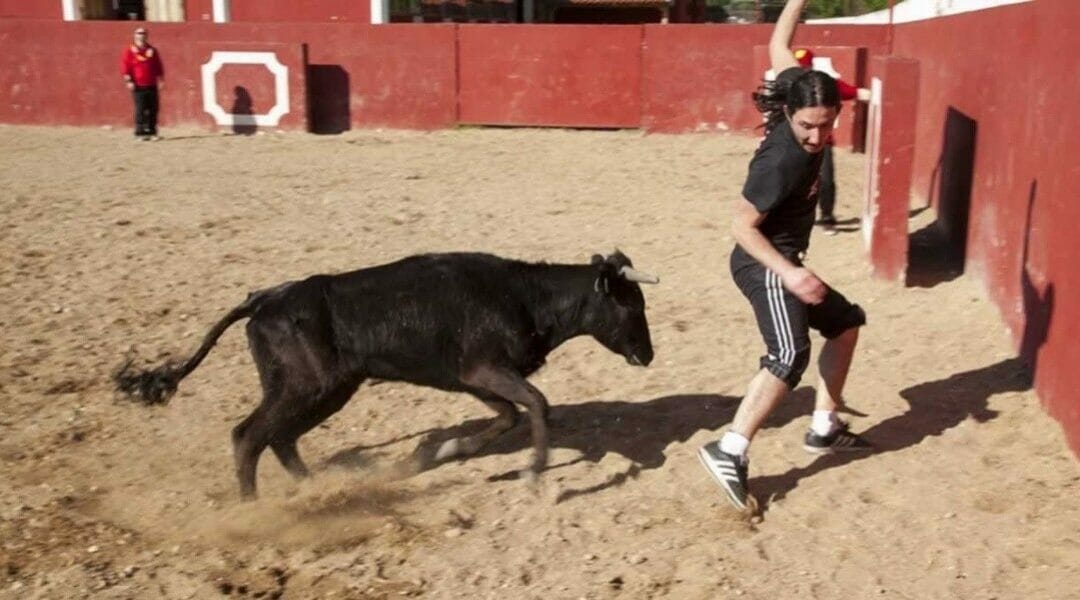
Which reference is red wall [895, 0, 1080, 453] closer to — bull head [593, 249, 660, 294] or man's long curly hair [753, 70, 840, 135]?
man's long curly hair [753, 70, 840, 135]

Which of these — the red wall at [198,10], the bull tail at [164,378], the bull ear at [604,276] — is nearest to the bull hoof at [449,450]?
the bull ear at [604,276]

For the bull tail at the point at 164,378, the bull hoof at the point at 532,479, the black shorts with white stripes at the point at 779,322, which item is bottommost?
the bull hoof at the point at 532,479

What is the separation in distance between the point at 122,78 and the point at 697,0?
15273 mm

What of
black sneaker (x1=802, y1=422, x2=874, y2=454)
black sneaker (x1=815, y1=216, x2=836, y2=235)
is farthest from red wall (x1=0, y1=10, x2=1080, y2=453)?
black sneaker (x1=802, y1=422, x2=874, y2=454)

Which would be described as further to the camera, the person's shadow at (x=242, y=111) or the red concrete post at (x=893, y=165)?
the person's shadow at (x=242, y=111)

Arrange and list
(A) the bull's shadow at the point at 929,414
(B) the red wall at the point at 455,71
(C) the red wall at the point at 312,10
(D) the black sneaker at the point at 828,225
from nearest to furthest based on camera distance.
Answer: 1. (A) the bull's shadow at the point at 929,414
2. (D) the black sneaker at the point at 828,225
3. (B) the red wall at the point at 455,71
4. (C) the red wall at the point at 312,10

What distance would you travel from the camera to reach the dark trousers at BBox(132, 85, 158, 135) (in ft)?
51.6

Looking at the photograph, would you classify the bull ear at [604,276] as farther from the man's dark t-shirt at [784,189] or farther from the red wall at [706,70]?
the red wall at [706,70]

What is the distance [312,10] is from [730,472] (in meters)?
17.6

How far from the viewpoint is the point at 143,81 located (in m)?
15.8

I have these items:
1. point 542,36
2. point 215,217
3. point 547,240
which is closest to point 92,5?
point 542,36

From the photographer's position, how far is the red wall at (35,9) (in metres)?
22.0

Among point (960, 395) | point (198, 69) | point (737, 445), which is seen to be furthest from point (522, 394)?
point (198, 69)

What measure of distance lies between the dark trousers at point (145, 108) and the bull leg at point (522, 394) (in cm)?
1178
